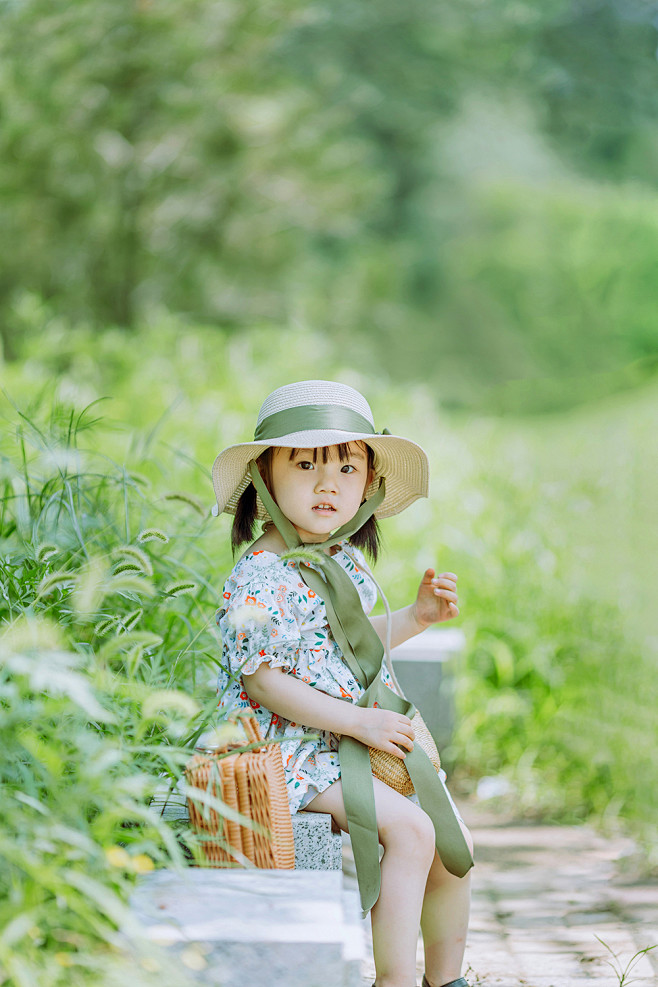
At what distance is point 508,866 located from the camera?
3400mm

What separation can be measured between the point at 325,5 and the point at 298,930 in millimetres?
14755

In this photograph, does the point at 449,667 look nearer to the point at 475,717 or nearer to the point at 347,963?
the point at 475,717

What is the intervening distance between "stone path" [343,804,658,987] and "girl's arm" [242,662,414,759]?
0.70 meters

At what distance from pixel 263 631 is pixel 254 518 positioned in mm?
420

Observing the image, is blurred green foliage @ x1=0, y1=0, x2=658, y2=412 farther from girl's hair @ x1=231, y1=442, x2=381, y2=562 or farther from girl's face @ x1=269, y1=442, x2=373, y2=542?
girl's face @ x1=269, y1=442, x2=373, y2=542

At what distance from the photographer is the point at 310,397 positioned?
7.32 ft

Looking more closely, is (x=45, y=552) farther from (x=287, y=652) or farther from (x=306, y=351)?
(x=306, y=351)

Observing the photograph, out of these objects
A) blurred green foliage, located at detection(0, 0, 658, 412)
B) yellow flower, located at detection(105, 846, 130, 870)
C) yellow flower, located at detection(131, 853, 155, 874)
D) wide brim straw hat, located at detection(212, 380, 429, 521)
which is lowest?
yellow flower, located at detection(131, 853, 155, 874)

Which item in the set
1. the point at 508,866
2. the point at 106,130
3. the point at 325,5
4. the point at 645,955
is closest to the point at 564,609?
the point at 508,866

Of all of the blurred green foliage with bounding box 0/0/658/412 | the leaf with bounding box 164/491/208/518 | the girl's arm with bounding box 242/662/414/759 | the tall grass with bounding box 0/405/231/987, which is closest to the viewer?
the tall grass with bounding box 0/405/231/987

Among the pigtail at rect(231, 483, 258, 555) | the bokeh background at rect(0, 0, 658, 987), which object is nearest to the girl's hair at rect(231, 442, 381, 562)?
the pigtail at rect(231, 483, 258, 555)

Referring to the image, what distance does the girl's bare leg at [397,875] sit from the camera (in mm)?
1938

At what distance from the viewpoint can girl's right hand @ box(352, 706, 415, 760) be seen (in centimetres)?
205

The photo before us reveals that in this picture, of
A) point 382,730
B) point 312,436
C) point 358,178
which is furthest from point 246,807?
point 358,178
